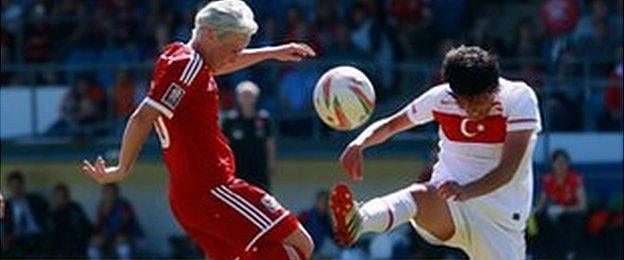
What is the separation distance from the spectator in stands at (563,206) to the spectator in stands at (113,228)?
4087 mm

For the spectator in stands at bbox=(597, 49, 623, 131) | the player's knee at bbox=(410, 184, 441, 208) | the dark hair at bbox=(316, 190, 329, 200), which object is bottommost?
the dark hair at bbox=(316, 190, 329, 200)

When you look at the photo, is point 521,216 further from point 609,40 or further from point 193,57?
point 609,40

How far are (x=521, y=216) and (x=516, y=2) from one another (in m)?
13.1

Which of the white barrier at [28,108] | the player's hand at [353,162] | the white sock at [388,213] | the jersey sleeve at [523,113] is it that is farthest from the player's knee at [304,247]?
the white barrier at [28,108]

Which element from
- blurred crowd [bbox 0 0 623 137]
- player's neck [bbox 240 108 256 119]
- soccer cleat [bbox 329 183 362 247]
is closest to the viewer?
soccer cleat [bbox 329 183 362 247]

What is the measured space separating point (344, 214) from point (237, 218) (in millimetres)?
582

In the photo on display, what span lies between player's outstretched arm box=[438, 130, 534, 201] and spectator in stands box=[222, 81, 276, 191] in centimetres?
670

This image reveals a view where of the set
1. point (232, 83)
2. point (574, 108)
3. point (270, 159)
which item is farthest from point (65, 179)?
point (574, 108)

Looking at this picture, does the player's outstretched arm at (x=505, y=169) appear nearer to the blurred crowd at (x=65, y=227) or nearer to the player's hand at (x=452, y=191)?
the player's hand at (x=452, y=191)

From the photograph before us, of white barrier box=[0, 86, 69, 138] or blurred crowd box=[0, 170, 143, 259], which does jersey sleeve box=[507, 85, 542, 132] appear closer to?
blurred crowd box=[0, 170, 143, 259]

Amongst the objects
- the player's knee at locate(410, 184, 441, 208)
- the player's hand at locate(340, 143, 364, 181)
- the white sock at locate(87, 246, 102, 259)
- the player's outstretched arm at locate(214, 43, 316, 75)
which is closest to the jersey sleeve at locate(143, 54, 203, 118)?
the player's outstretched arm at locate(214, 43, 316, 75)

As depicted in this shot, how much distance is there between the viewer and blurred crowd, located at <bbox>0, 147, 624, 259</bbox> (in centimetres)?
1788

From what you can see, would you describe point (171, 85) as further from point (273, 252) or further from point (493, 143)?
point (493, 143)

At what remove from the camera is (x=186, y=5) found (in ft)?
75.4
